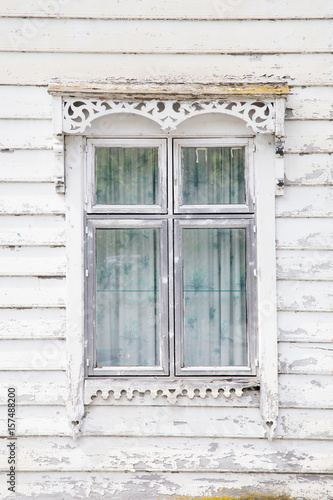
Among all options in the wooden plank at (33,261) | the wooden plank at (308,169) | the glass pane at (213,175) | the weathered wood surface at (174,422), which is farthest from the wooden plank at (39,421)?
the wooden plank at (308,169)

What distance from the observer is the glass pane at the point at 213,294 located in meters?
3.20

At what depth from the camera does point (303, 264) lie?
3.12m

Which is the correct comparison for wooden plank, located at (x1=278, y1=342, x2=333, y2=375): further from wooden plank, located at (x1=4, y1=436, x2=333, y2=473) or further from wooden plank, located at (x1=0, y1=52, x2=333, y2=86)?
wooden plank, located at (x1=0, y1=52, x2=333, y2=86)

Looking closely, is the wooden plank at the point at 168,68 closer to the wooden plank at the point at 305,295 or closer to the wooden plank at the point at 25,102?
the wooden plank at the point at 25,102

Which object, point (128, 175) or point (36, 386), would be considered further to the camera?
point (128, 175)

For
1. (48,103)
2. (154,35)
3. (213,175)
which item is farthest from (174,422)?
(154,35)

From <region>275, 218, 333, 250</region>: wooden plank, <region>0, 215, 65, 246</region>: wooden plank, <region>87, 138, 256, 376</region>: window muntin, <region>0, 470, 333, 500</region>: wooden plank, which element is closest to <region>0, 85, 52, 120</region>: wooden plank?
<region>87, 138, 256, 376</region>: window muntin

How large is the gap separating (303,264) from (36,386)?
1.90 metres

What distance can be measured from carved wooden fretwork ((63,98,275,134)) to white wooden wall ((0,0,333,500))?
0.17 meters

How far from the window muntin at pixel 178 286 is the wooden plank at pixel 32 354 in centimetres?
21

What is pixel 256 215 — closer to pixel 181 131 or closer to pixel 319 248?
pixel 319 248

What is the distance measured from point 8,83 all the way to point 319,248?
228 centimetres

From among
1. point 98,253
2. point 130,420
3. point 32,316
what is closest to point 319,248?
point 98,253

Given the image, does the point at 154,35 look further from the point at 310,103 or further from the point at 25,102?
the point at 310,103
